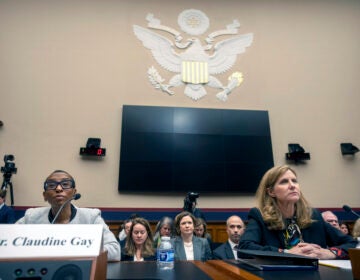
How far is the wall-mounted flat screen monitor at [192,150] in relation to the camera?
423cm

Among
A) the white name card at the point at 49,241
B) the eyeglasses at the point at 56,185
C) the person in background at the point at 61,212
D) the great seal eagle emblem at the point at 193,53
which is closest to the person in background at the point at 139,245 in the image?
the person in background at the point at 61,212

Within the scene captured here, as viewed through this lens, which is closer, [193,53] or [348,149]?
[348,149]

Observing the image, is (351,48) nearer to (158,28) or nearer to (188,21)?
(188,21)

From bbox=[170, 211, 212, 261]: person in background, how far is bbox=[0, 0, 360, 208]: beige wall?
165 cm

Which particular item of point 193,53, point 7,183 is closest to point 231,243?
point 7,183

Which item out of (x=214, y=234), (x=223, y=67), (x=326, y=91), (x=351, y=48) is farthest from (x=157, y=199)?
(x=351, y=48)

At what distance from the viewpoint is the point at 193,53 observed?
5.03 meters

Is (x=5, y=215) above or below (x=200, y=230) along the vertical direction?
above

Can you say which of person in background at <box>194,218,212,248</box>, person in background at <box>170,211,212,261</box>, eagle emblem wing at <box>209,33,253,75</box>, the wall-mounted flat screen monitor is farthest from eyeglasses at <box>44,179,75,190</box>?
eagle emblem wing at <box>209,33,253,75</box>

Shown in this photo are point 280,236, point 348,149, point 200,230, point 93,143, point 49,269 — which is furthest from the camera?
point 348,149

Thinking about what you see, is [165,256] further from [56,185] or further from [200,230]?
[200,230]

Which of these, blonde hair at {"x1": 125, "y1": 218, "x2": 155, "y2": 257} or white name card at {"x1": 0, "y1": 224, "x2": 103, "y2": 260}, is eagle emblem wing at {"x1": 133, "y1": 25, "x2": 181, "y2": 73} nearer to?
blonde hair at {"x1": 125, "y1": 218, "x2": 155, "y2": 257}

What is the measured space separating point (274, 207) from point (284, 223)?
3.4 inches

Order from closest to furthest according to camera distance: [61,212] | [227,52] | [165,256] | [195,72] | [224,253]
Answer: [165,256] < [61,212] < [224,253] < [195,72] < [227,52]
